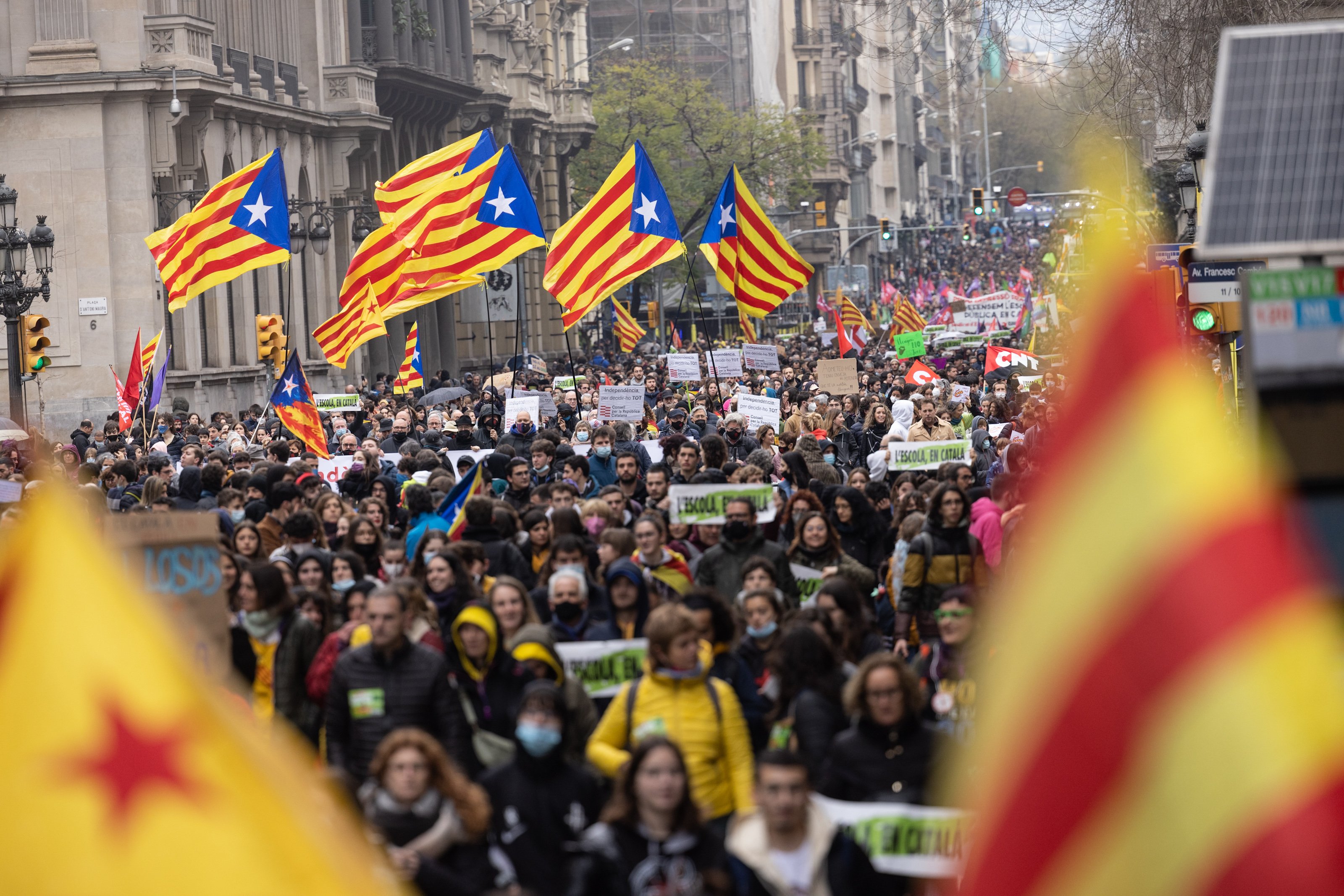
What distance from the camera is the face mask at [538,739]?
6.16 meters

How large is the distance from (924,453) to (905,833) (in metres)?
9.57

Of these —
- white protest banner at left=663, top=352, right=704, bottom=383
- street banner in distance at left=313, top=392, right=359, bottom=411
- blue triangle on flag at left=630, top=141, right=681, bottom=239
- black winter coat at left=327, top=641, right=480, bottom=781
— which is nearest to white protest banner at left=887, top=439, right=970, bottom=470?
blue triangle on flag at left=630, top=141, right=681, bottom=239

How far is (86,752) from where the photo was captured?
123 inches

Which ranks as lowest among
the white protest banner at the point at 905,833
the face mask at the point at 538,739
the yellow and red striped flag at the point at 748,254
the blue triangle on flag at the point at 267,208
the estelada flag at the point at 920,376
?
the white protest banner at the point at 905,833

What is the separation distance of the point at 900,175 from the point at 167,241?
13548 centimetres

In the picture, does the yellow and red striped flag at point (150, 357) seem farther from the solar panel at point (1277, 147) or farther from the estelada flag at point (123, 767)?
the estelada flag at point (123, 767)

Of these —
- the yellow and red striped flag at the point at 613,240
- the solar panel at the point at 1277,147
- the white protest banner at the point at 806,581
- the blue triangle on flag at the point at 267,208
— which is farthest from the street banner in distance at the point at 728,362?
the solar panel at the point at 1277,147

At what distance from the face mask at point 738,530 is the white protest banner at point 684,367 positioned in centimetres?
1454

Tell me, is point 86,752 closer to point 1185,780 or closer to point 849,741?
point 1185,780

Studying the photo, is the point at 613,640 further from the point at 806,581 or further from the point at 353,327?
the point at 353,327

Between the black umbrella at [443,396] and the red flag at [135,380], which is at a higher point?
the red flag at [135,380]

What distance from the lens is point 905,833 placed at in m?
5.94

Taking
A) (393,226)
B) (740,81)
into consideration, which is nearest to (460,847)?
(393,226)

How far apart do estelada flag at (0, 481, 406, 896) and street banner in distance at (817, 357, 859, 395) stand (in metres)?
23.4
